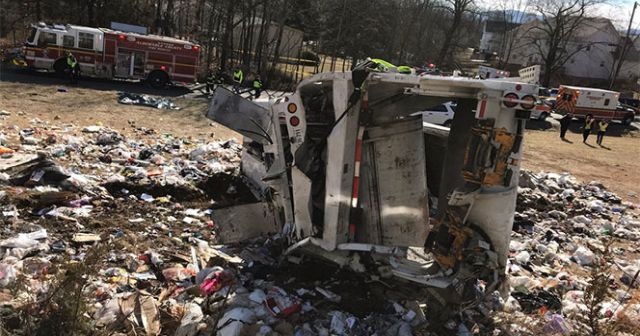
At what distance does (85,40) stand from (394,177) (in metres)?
18.6

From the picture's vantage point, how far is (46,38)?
18.9 meters

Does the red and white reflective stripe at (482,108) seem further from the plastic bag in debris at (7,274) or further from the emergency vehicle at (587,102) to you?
the emergency vehicle at (587,102)

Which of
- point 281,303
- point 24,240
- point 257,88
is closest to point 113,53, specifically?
point 257,88

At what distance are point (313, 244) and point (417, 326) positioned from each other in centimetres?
104

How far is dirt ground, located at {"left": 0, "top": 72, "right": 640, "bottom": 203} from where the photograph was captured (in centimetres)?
1177

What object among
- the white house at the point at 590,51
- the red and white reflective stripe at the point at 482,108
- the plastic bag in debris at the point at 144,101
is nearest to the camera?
the red and white reflective stripe at the point at 482,108

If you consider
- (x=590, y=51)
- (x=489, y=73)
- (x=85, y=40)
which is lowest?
(x=85, y=40)

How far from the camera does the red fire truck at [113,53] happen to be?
1883 cm

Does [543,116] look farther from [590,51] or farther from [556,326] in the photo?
[590,51]

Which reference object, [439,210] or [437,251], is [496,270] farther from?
[439,210]

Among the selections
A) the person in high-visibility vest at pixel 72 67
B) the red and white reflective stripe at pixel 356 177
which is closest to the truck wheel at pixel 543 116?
the person in high-visibility vest at pixel 72 67

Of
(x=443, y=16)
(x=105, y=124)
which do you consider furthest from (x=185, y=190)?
(x=443, y=16)

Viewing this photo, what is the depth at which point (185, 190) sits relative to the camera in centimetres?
709

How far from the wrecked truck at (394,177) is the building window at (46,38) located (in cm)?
1754
